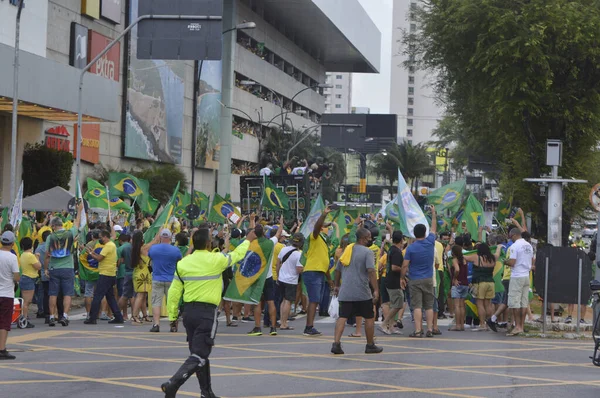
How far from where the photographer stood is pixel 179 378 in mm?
8844

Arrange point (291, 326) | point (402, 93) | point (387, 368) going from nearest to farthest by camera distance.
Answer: point (387, 368) → point (291, 326) → point (402, 93)

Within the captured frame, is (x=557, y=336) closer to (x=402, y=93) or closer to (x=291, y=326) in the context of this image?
(x=291, y=326)

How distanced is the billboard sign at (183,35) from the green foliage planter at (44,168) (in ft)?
45.2

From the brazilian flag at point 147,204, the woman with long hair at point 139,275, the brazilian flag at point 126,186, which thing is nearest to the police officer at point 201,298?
the woman with long hair at point 139,275

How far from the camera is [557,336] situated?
57.1 ft

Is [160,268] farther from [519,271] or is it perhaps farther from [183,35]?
[183,35]

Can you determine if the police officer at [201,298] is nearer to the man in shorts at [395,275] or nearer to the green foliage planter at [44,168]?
the man in shorts at [395,275]

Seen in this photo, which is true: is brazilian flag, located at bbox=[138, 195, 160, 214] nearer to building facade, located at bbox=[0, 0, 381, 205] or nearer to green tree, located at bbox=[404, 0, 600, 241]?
building facade, located at bbox=[0, 0, 381, 205]

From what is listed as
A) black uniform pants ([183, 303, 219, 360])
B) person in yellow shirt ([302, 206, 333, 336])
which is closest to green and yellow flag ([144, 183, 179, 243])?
person in yellow shirt ([302, 206, 333, 336])

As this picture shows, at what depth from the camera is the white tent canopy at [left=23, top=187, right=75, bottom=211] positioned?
30266 millimetres

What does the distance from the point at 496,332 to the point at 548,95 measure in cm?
1383

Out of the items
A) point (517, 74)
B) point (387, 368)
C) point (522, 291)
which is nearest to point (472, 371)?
point (387, 368)

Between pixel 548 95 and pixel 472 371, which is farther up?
pixel 548 95

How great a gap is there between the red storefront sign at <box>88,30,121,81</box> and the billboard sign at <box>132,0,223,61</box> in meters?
18.3
